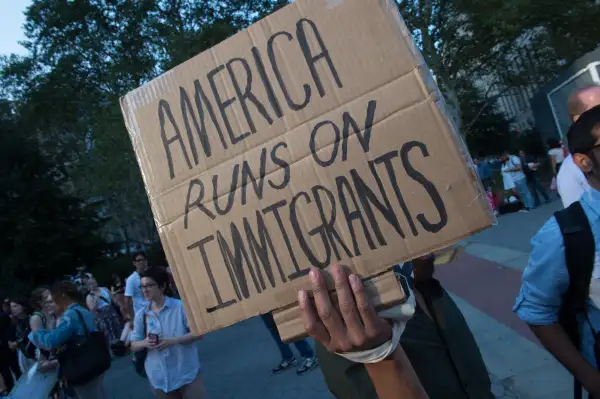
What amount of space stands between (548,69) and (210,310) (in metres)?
32.1

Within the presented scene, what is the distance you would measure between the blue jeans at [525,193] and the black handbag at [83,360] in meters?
13.2

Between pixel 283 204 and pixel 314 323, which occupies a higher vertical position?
pixel 283 204

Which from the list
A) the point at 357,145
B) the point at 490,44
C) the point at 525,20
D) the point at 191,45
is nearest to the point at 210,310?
the point at 357,145

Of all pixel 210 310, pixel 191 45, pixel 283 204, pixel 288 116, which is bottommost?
pixel 210 310

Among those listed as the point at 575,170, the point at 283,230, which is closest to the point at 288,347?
the point at 575,170

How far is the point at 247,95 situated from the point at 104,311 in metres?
10.3

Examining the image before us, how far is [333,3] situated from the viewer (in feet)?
5.41

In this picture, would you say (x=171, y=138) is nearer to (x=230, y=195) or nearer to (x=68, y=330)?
(x=230, y=195)

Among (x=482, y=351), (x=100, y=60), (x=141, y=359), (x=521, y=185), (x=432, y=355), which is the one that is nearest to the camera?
(x=432, y=355)

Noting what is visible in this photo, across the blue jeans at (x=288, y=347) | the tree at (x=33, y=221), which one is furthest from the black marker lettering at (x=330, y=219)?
the tree at (x=33, y=221)

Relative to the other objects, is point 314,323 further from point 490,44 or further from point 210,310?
point 490,44

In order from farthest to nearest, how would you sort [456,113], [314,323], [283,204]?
[456,113] < [283,204] < [314,323]

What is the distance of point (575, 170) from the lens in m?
2.75

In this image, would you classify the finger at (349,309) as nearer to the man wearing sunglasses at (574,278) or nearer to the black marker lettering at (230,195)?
the black marker lettering at (230,195)
